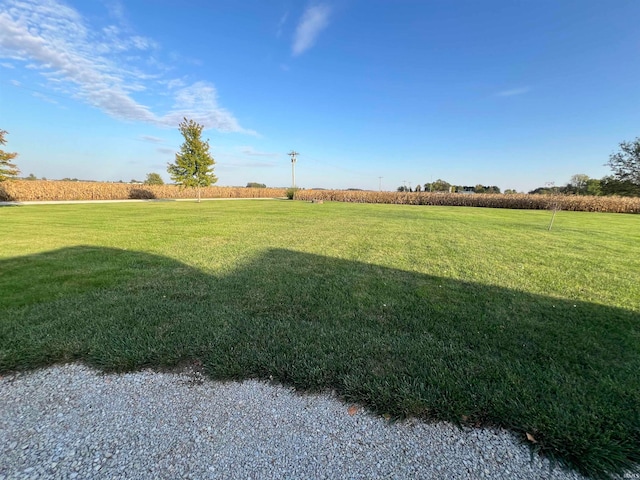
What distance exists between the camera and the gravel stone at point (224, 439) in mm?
1556

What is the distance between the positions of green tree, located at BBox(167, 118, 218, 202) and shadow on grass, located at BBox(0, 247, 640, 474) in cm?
2499

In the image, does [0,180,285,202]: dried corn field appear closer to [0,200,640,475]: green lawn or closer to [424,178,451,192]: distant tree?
[0,200,640,475]: green lawn

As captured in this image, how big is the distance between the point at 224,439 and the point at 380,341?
1.60 meters

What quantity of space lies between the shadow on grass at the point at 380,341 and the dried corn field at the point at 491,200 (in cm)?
1939

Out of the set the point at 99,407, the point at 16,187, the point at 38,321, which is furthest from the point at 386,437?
the point at 16,187

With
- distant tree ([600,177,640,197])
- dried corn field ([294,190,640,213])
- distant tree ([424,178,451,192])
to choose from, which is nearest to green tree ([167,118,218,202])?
dried corn field ([294,190,640,213])

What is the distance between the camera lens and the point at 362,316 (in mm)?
3414

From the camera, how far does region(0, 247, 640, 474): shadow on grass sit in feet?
6.38

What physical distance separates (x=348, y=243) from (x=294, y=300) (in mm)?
4403

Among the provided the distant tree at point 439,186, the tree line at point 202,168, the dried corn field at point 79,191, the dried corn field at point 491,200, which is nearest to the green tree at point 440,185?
the distant tree at point 439,186

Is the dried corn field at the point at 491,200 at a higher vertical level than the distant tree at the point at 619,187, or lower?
lower

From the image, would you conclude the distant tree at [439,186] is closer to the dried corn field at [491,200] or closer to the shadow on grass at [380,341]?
the dried corn field at [491,200]

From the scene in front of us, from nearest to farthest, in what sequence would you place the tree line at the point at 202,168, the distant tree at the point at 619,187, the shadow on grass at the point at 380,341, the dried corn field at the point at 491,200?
the shadow on grass at the point at 380,341 < the tree line at the point at 202,168 < the dried corn field at the point at 491,200 < the distant tree at the point at 619,187

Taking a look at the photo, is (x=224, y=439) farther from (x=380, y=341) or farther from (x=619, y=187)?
(x=619, y=187)
